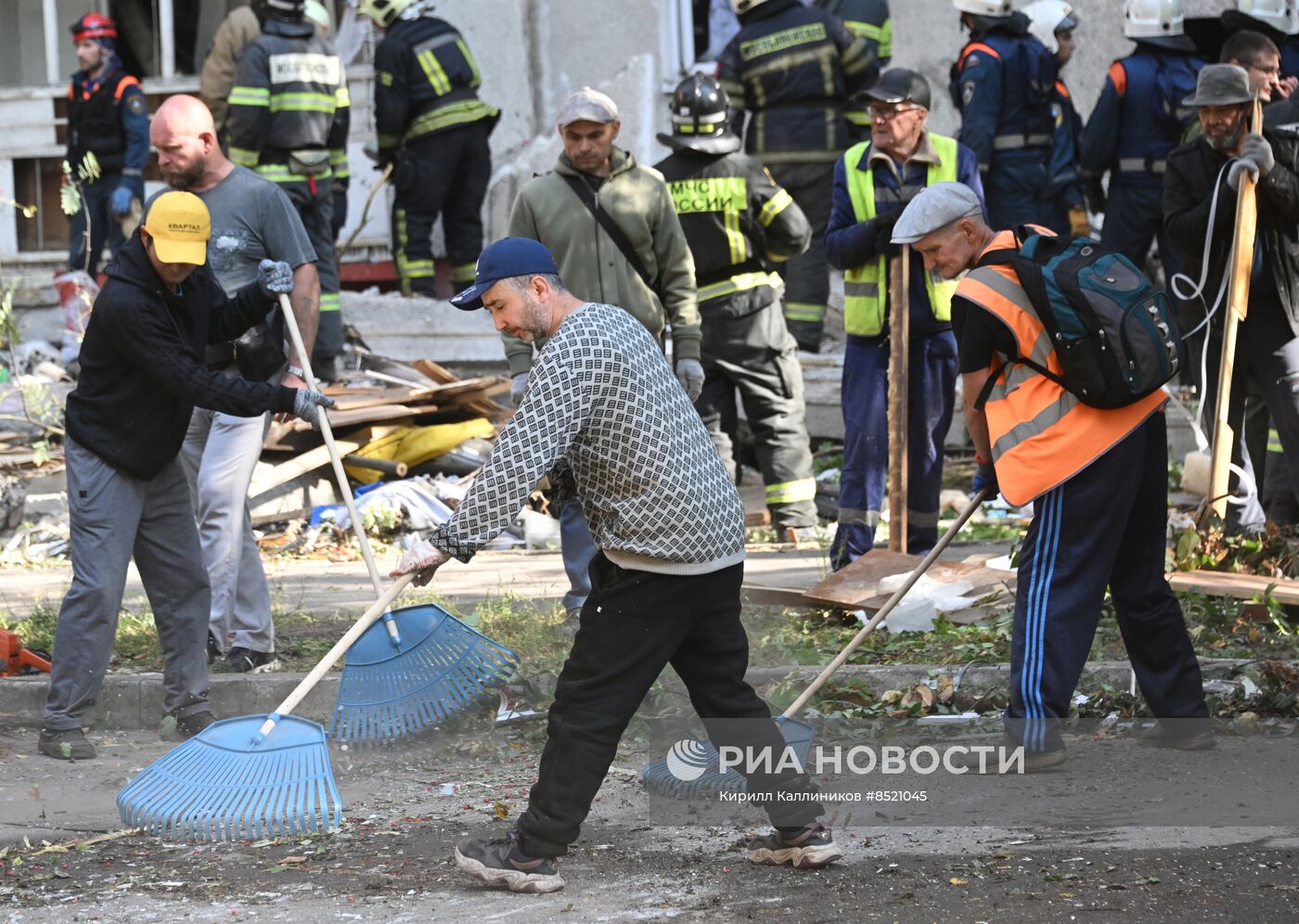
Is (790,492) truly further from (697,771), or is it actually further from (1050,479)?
(697,771)

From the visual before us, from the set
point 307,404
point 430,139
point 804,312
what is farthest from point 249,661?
point 430,139

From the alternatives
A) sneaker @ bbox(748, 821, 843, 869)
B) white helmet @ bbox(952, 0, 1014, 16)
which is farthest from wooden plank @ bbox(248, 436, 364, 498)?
sneaker @ bbox(748, 821, 843, 869)

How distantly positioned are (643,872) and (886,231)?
3.46m

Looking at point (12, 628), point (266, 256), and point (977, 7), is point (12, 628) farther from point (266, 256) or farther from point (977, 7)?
point (977, 7)

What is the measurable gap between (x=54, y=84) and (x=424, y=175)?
3.73 m

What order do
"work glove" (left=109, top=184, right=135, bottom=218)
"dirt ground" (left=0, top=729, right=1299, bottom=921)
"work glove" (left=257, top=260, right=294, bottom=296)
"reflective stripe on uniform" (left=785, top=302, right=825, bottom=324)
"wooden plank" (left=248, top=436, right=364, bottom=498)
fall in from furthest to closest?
1. "work glove" (left=109, top=184, right=135, bottom=218)
2. "reflective stripe on uniform" (left=785, top=302, right=825, bottom=324)
3. "wooden plank" (left=248, top=436, right=364, bottom=498)
4. "work glove" (left=257, top=260, right=294, bottom=296)
5. "dirt ground" (left=0, top=729, right=1299, bottom=921)

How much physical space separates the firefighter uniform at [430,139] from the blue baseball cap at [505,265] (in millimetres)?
7053

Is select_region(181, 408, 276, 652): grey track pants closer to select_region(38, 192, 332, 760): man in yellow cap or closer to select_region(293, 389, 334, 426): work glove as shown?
select_region(38, 192, 332, 760): man in yellow cap

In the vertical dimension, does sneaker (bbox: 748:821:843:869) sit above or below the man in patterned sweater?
below

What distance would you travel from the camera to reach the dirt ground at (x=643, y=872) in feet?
13.0

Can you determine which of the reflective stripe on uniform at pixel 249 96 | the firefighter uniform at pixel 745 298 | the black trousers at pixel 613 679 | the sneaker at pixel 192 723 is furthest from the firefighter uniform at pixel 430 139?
the black trousers at pixel 613 679

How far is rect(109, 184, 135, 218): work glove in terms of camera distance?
11.3 m

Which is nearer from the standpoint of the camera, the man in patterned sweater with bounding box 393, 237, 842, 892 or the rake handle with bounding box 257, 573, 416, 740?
the man in patterned sweater with bounding box 393, 237, 842, 892

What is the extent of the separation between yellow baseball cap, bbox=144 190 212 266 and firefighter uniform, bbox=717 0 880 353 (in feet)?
17.4
